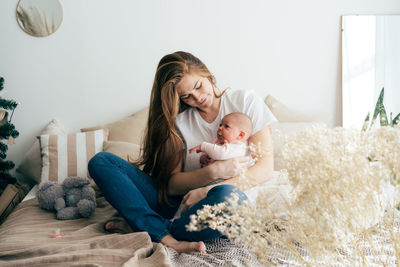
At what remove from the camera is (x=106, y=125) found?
260 cm

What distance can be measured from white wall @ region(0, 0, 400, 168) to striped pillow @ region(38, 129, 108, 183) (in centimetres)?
42

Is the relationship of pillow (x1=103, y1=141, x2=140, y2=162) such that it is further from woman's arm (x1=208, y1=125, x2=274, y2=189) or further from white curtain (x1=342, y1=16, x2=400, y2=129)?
white curtain (x1=342, y1=16, x2=400, y2=129)

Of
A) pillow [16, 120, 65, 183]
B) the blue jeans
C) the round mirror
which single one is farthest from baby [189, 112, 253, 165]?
the round mirror

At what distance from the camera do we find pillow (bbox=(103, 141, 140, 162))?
221 cm

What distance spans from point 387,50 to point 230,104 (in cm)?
172

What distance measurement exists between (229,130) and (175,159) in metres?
0.32

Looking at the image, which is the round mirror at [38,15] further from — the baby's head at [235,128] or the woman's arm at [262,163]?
the woman's arm at [262,163]

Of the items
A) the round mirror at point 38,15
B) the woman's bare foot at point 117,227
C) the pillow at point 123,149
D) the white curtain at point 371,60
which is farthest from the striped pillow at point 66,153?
the white curtain at point 371,60

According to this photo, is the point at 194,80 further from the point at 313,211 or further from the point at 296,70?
the point at 296,70

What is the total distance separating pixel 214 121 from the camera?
174cm

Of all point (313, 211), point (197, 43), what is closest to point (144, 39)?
point (197, 43)

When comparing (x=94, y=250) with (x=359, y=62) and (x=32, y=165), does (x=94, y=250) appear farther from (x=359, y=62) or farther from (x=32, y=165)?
(x=359, y=62)

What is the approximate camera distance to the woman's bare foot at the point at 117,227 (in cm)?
146

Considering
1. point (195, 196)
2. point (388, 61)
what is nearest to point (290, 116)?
point (388, 61)
